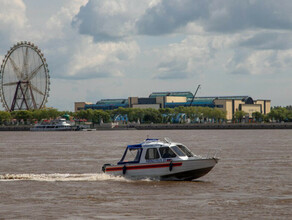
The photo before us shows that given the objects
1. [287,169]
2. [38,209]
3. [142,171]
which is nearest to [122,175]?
[142,171]

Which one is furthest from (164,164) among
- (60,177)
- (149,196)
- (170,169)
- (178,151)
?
(60,177)

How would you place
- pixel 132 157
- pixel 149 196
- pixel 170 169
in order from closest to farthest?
pixel 149 196, pixel 170 169, pixel 132 157

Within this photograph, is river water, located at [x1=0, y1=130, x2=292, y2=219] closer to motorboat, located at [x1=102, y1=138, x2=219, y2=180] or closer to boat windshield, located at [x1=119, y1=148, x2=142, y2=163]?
motorboat, located at [x1=102, y1=138, x2=219, y2=180]

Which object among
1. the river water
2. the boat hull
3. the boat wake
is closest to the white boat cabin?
the boat hull

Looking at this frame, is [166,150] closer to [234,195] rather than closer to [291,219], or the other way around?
[234,195]

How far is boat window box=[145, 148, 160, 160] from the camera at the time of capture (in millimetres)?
44562

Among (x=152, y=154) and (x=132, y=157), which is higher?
(x=152, y=154)

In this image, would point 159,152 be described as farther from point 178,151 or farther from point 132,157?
point 132,157

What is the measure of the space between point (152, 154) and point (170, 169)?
5.66 feet

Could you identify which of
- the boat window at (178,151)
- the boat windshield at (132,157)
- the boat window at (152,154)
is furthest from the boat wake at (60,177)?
the boat window at (178,151)

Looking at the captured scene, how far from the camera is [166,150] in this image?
44438 mm

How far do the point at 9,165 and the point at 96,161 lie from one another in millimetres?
9291

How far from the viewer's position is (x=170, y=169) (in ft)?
144

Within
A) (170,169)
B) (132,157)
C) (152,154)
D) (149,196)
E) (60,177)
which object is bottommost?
(149,196)
